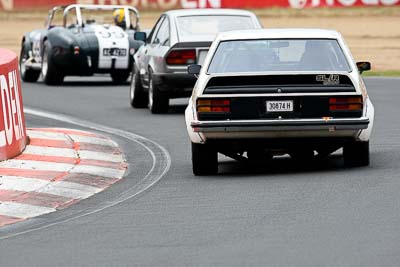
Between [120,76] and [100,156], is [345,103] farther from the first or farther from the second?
[120,76]

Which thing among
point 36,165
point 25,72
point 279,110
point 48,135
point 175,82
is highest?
point 279,110

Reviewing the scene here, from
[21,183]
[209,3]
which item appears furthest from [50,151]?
[209,3]

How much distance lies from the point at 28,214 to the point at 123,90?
A: 16.5 metres

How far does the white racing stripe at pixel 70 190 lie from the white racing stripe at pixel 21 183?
0.09 meters

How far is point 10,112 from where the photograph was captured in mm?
14789

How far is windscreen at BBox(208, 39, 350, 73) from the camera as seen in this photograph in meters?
13.4

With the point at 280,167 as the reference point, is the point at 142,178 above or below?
above

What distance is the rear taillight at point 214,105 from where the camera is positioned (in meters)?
13.0

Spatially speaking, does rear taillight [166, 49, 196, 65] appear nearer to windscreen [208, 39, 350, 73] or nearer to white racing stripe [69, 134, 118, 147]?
white racing stripe [69, 134, 118, 147]

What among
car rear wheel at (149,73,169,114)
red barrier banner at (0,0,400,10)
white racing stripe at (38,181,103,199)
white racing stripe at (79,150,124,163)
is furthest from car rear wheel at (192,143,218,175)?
red barrier banner at (0,0,400,10)

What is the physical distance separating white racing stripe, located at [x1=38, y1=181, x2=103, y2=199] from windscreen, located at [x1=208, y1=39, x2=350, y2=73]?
1582 millimetres

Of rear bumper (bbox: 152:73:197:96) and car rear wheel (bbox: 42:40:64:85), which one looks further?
car rear wheel (bbox: 42:40:64:85)

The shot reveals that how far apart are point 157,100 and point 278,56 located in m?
8.09

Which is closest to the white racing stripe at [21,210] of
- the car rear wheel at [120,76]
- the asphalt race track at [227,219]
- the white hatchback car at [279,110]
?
the asphalt race track at [227,219]
